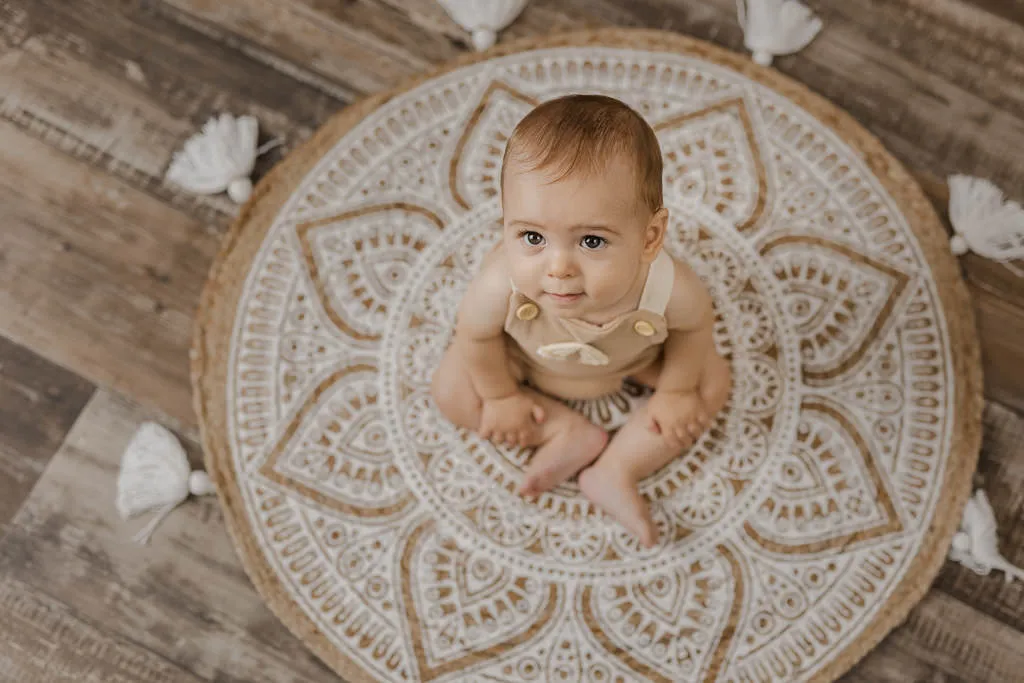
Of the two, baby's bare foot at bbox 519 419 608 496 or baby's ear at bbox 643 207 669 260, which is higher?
baby's ear at bbox 643 207 669 260

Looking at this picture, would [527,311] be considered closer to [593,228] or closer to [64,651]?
[593,228]

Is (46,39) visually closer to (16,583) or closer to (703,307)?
(16,583)

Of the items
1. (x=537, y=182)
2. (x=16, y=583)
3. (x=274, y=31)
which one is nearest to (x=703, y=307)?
(x=537, y=182)

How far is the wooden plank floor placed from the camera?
1.01m

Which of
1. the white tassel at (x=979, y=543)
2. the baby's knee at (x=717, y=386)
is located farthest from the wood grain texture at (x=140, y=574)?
the white tassel at (x=979, y=543)

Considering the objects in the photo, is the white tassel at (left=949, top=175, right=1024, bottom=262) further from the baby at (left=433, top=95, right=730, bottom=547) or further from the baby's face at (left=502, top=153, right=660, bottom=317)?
the baby's face at (left=502, top=153, right=660, bottom=317)

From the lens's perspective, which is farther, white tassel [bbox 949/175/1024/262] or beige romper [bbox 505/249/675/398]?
white tassel [bbox 949/175/1024/262]

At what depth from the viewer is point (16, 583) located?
1029 mm

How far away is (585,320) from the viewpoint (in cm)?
79

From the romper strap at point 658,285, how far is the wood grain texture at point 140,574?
1.81ft

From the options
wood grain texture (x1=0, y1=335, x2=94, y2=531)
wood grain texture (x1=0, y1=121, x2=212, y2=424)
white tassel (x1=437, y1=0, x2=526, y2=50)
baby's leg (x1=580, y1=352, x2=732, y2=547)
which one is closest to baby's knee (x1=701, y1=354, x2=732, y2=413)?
baby's leg (x1=580, y1=352, x2=732, y2=547)

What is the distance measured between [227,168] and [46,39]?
0.30 meters

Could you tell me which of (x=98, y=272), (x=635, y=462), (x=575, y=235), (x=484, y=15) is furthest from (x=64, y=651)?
(x=484, y=15)

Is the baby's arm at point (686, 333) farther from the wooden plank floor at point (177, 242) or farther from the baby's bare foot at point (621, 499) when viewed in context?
the wooden plank floor at point (177, 242)
